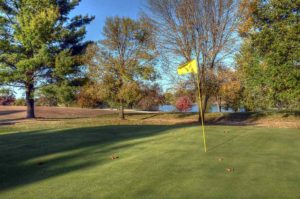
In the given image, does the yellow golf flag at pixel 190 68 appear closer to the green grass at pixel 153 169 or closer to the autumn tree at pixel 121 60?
the green grass at pixel 153 169

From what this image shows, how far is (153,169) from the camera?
680 cm

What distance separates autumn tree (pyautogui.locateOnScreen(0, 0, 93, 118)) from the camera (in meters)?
24.5

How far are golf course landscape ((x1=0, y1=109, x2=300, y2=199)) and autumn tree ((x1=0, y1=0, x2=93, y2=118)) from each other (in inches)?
601

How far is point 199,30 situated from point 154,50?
4.00m

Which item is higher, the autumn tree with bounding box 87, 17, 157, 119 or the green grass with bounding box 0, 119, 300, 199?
the autumn tree with bounding box 87, 17, 157, 119

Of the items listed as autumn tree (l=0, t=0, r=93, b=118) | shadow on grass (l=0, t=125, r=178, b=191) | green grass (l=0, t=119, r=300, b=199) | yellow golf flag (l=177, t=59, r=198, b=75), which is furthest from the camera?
autumn tree (l=0, t=0, r=93, b=118)

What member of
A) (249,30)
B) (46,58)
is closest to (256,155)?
(249,30)

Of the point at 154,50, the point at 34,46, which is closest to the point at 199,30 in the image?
the point at 154,50

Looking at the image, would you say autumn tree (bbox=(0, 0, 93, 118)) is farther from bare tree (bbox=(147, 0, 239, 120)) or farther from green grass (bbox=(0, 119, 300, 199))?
green grass (bbox=(0, 119, 300, 199))

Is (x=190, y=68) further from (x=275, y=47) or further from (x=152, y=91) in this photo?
(x=152, y=91)

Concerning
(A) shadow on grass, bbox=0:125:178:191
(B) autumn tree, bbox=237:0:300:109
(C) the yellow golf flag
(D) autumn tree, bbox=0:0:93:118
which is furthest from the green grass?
(D) autumn tree, bbox=0:0:93:118

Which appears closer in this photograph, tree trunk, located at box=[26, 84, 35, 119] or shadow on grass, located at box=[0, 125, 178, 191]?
shadow on grass, located at box=[0, 125, 178, 191]

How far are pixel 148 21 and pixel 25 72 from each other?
11.0 m

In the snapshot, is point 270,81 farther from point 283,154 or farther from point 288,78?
point 283,154
